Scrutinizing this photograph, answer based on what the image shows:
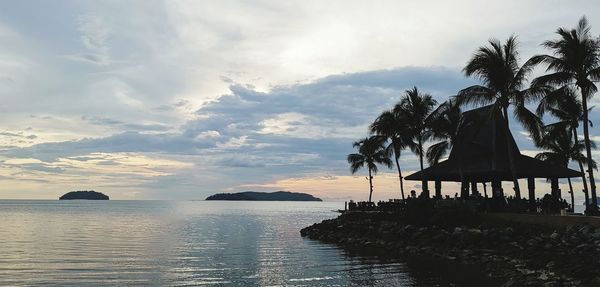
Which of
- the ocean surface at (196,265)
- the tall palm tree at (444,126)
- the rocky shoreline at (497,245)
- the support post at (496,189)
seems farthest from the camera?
the tall palm tree at (444,126)

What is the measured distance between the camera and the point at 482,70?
36656mm

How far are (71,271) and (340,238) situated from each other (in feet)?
73.0

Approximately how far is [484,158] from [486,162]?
83 cm

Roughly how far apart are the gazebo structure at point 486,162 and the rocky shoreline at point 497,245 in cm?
454

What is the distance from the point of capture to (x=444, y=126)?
46.7m

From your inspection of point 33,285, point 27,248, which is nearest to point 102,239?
point 27,248

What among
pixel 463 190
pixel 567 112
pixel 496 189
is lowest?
pixel 463 190

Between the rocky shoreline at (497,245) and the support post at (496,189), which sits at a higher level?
the support post at (496,189)

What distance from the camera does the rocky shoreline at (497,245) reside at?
2155 cm

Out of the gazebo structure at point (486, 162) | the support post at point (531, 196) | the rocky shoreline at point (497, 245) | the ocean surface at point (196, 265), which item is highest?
the gazebo structure at point (486, 162)

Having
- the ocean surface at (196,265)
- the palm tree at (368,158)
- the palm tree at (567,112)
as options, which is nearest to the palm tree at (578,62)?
the palm tree at (567,112)

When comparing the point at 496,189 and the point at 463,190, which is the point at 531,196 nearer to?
the point at 496,189

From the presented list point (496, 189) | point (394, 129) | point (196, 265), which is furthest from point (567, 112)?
point (196, 265)

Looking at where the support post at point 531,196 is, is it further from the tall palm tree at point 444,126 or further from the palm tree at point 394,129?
the palm tree at point 394,129
